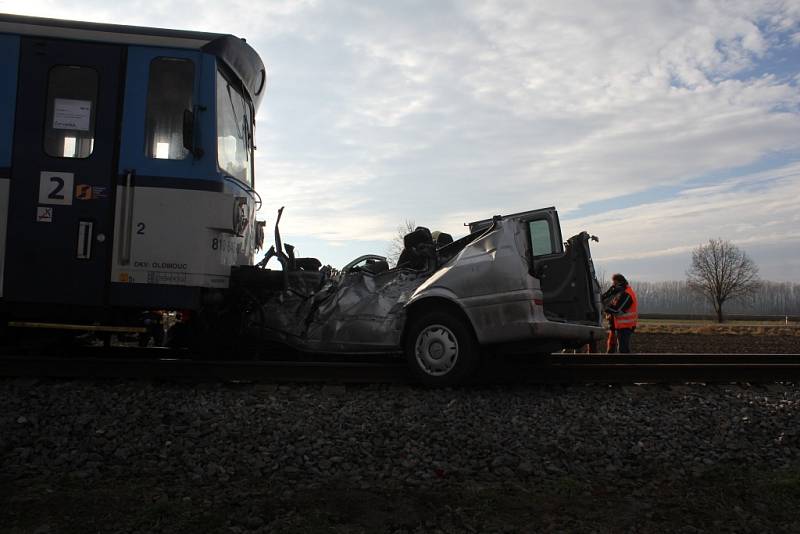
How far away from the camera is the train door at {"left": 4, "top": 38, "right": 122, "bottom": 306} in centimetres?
593

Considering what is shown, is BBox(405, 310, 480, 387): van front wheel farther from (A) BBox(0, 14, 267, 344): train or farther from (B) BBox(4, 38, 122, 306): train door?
(B) BBox(4, 38, 122, 306): train door

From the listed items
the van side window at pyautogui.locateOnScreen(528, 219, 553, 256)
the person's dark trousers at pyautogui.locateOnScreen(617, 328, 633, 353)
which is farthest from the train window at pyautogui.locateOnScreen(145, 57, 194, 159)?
the person's dark trousers at pyautogui.locateOnScreen(617, 328, 633, 353)

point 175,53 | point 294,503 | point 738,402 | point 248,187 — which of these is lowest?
point 294,503

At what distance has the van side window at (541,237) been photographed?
295 inches

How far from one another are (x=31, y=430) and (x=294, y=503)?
7.70ft

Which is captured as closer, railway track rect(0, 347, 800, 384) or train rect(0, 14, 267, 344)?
railway track rect(0, 347, 800, 384)

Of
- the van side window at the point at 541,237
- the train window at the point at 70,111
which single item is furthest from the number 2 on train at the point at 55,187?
the van side window at the point at 541,237

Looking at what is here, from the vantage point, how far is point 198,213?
603 cm

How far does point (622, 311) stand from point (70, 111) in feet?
28.9

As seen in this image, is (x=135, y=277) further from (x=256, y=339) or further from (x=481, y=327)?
(x=481, y=327)

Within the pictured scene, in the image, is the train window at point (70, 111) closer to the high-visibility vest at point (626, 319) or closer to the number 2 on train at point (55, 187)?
the number 2 on train at point (55, 187)

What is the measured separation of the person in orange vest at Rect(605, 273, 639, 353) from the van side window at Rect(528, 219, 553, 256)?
142 inches

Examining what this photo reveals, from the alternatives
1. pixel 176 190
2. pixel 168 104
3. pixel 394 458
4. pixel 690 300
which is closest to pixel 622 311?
pixel 394 458

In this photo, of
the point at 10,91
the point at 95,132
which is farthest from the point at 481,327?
the point at 10,91
